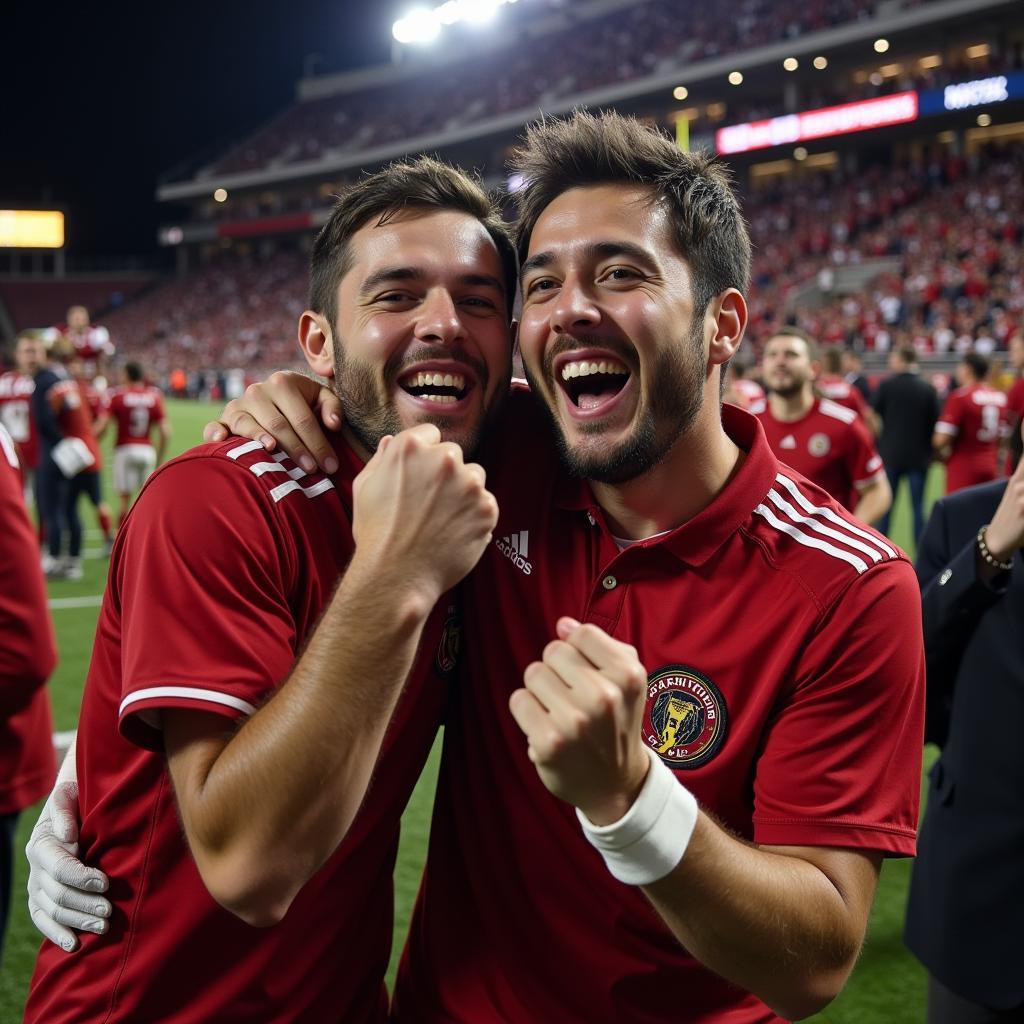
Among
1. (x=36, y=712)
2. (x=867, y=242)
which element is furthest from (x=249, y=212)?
(x=36, y=712)

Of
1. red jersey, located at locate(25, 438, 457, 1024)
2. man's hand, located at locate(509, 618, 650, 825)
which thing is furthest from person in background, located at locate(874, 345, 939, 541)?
man's hand, located at locate(509, 618, 650, 825)

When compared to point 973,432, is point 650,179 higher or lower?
higher

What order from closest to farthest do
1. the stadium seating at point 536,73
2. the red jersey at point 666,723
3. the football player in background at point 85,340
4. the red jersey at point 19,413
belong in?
the red jersey at point 666,723 < the red jersey at point 19,413 < the football player in background at point 85,340 < the stadium seating at point 536,73

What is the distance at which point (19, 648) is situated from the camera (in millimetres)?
2516

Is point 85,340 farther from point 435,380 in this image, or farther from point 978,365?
point 435,380

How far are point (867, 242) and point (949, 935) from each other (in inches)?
1147

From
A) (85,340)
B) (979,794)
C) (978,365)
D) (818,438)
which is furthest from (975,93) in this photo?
(979,794)

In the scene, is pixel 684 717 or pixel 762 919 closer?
pixel 762 919

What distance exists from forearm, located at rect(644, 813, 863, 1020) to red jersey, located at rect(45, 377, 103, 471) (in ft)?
30.7

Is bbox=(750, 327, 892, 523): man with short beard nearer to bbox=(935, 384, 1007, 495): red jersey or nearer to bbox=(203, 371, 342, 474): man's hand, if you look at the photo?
bbox=(935, 384, 1007, 495): red jersey

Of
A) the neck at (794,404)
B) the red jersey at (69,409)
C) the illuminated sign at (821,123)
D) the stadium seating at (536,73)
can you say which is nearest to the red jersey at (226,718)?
the neck at (794,404)

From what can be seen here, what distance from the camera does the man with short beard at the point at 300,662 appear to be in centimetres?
151

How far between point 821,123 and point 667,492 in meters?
30.3

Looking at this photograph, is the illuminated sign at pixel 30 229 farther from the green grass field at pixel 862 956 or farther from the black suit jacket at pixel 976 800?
the black suit jacket at pixel 976 800
